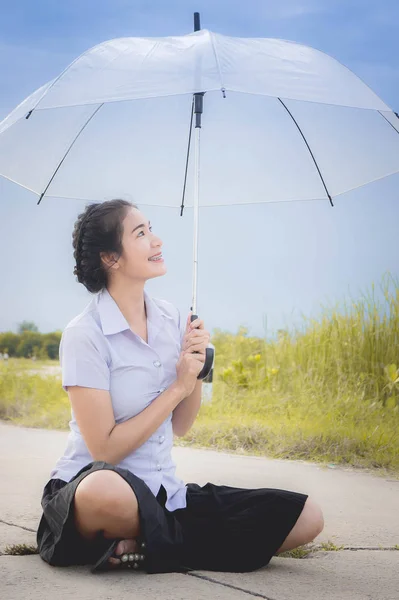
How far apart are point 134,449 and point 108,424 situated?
4.7 inches

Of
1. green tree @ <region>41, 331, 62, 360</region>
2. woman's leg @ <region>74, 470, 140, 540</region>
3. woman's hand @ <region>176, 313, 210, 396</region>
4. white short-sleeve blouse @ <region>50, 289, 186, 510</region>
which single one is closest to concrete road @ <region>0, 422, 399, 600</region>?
woman's leg @ <region>74, 470, 140, 540</region>

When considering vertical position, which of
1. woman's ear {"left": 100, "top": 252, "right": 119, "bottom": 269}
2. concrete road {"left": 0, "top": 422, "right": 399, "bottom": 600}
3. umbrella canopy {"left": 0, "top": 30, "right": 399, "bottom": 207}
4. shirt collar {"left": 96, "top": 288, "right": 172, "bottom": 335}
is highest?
umbrella canopy {"left": 0, "top": 30, "right": 399, "bottom": 207}

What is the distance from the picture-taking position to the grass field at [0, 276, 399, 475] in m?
4.66

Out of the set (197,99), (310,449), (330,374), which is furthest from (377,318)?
(197,99)

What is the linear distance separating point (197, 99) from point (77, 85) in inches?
20.3

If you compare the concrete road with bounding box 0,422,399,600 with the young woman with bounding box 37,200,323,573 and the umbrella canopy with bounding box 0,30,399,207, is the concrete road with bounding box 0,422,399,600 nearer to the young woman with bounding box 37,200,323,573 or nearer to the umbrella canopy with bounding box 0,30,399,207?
the young woman with bounding box 37,200,323,573

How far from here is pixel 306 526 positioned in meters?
2.48

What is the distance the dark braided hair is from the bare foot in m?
0.78

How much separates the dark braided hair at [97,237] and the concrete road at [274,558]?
0.89m

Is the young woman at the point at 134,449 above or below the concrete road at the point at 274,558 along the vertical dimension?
above

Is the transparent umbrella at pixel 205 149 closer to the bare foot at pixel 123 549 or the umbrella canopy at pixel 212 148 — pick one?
the umbrella canopy at pixel 212 148

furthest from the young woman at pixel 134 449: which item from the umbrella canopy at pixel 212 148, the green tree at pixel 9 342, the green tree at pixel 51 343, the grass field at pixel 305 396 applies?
the green tree at pixel 9 342

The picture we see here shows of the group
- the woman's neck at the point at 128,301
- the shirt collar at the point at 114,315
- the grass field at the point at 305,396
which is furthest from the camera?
the grass field at the point at 305,396

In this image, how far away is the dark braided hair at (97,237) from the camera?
2.46 m
